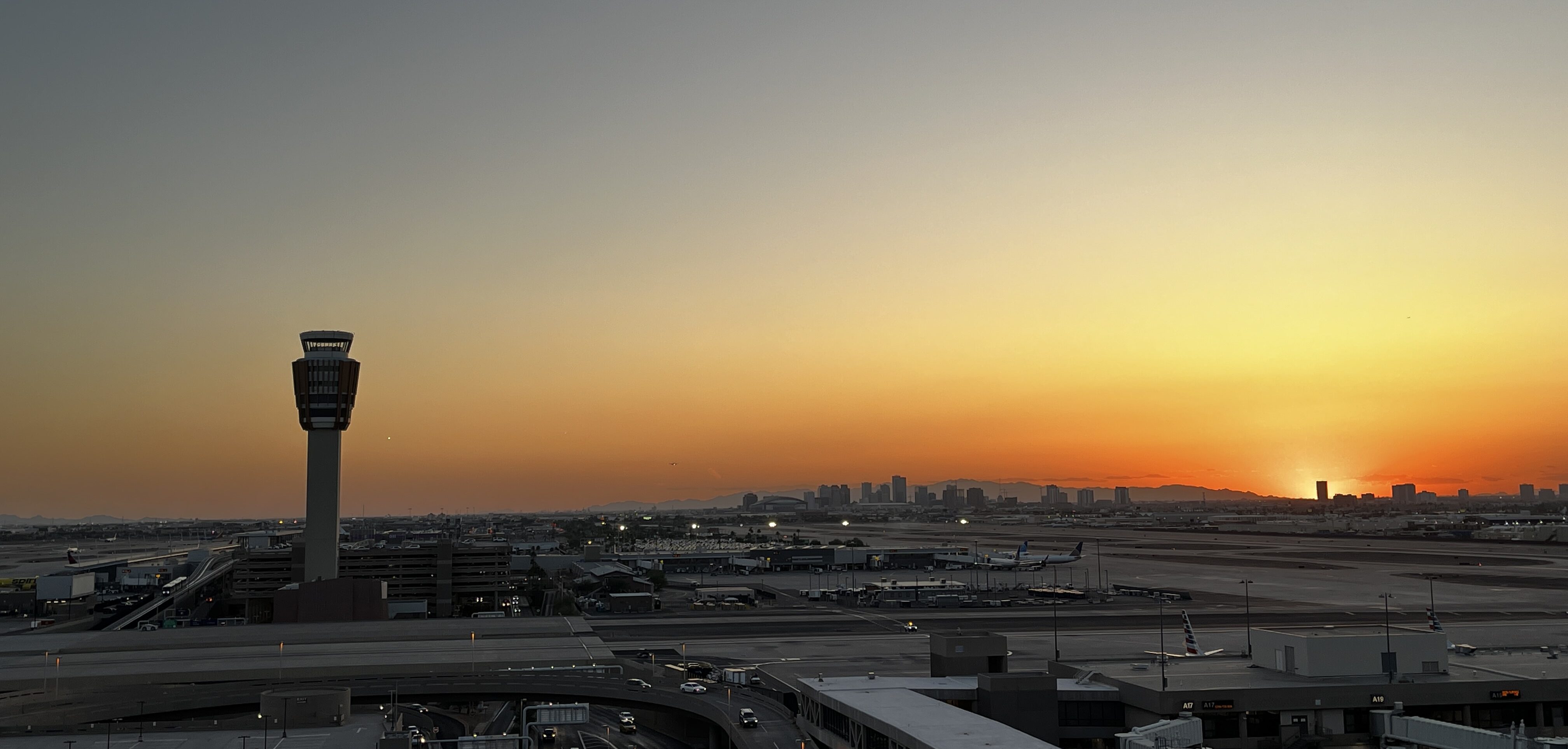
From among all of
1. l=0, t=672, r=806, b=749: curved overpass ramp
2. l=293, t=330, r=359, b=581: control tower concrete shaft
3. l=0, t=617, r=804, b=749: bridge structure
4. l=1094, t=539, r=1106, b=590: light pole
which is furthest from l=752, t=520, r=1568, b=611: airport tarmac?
l=0, t=672, r=806, b=749: curved overpass ramp

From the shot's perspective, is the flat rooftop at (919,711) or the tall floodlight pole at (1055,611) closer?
the flat rooftop at (919,711)

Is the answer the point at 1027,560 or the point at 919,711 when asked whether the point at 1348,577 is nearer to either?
the point at 1027,560

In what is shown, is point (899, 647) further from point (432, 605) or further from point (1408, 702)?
point (432, 605)

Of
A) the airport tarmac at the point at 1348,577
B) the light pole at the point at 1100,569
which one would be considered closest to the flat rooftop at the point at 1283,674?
the airport tarmac at the point at 1348,577

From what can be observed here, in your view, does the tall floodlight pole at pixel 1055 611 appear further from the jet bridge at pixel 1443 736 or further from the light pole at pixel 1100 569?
the jet bridge at pixel 1443 736

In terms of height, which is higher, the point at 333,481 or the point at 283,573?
the point at 333,481

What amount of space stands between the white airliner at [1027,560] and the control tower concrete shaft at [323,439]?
101719 millimetres

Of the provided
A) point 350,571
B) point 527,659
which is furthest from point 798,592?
point 527,659

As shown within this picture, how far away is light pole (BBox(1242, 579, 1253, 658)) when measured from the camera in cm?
5784

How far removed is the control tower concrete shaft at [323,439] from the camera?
12000cm

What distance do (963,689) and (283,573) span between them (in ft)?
325

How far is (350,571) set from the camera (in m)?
126

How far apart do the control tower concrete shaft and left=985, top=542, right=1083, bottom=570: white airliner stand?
10172 centimetres

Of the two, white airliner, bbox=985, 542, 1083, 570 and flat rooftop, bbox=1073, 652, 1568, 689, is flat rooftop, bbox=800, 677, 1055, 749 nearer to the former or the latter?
flat rooftop, bbox=1073, 652, 1568, 689
